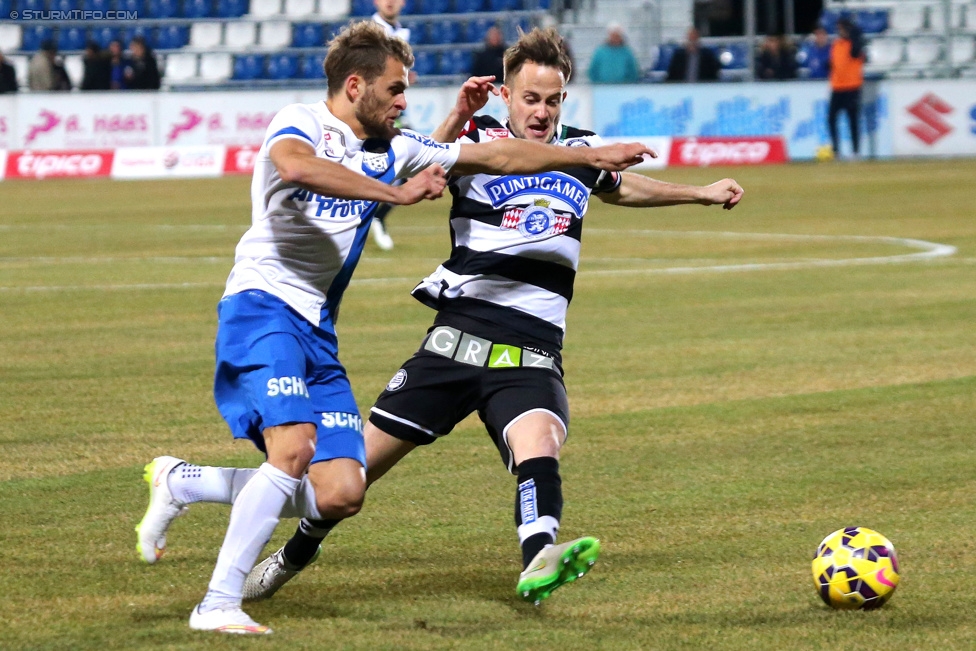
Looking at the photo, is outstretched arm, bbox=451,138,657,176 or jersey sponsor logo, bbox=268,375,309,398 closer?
jersey sponsor logo, bbox=268,375,309,398

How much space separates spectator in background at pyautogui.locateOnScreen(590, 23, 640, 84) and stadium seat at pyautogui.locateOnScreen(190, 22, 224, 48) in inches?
428

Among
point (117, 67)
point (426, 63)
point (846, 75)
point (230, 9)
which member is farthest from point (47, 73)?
point (846, 75)

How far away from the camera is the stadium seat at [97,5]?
37.0 metres

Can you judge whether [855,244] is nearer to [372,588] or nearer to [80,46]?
[372,588]

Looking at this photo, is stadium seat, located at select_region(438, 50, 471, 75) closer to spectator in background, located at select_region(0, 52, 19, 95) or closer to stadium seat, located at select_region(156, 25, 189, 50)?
stadium seat, located at select_region(156, 25, 189, 50)

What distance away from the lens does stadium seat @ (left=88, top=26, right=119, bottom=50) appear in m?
38.2

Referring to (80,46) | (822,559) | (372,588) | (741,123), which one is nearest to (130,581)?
(372,588)

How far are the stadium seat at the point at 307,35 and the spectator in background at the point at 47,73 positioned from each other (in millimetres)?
5972

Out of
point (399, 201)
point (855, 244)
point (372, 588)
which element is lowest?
point (855, 244)

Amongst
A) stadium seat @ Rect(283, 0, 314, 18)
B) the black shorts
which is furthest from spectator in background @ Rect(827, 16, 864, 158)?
the black shorts

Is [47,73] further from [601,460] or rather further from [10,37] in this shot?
[601,460]

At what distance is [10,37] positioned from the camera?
127ft

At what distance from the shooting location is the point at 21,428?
862cm

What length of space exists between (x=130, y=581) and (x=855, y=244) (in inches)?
541
